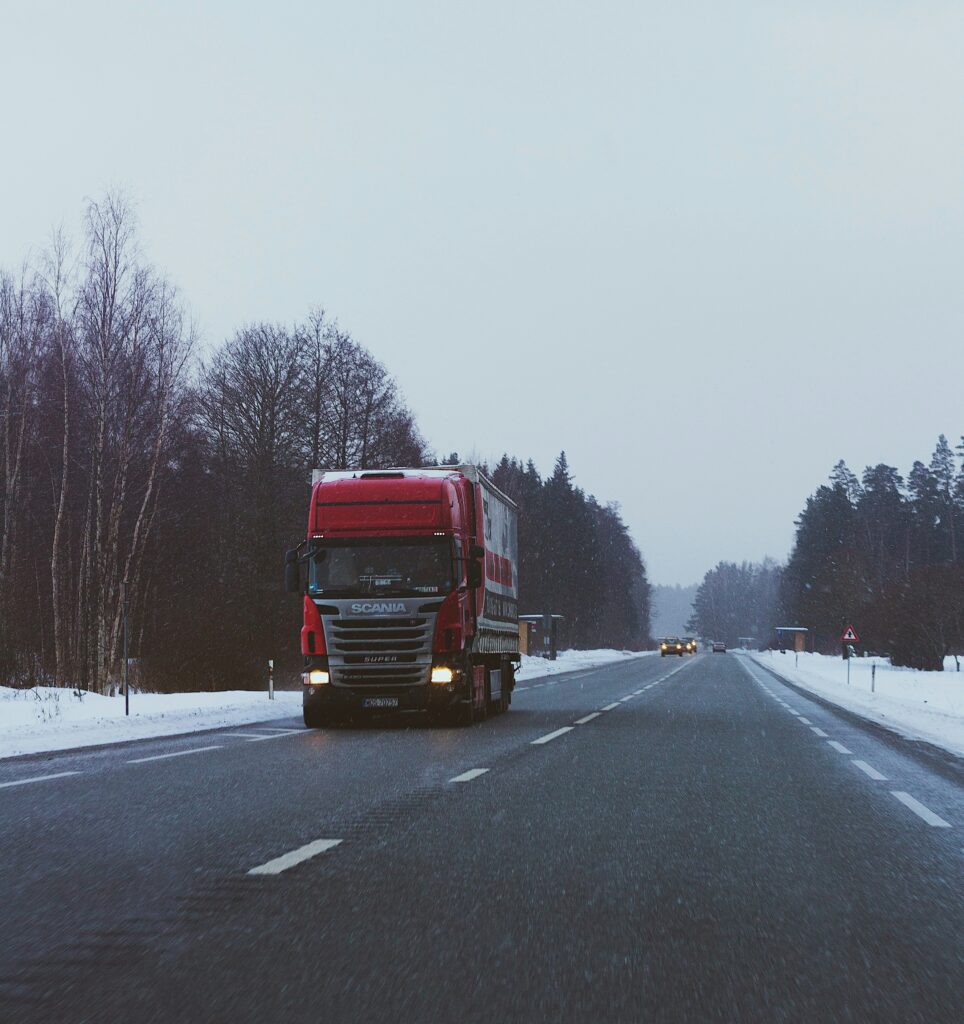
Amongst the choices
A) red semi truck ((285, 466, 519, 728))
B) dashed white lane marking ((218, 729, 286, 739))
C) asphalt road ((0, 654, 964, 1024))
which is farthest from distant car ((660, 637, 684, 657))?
asphalt road ((0, 654, 964, 1024))

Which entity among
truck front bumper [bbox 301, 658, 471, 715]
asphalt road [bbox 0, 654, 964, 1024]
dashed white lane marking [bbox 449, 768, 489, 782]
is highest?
truck front bumper [bbox 301, 658, 471, 715]

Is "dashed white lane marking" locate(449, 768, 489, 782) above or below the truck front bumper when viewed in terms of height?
below

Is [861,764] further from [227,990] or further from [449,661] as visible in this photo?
[227,990]

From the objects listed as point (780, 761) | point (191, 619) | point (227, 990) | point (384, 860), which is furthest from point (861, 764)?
point (191, 619)

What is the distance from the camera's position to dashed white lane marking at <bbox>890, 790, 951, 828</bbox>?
26.2 feet

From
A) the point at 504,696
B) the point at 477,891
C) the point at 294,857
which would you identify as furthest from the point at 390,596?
the point at 477,891

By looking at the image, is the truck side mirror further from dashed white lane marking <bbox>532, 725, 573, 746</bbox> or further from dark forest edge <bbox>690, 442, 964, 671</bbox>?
dark forest edge <bbox>690, 442, 964, 671</bbox>

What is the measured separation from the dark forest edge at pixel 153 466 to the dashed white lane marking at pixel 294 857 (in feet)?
59.9

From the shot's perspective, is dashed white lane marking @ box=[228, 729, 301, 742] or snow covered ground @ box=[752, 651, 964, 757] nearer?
dashed white lane marking @ box=[228, 729, 301, 742]

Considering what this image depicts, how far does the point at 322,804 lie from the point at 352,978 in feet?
15.4

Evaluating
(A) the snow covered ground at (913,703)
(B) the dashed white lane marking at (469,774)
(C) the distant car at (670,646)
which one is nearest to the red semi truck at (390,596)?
(B) the dashed white lane marking at (469,774)

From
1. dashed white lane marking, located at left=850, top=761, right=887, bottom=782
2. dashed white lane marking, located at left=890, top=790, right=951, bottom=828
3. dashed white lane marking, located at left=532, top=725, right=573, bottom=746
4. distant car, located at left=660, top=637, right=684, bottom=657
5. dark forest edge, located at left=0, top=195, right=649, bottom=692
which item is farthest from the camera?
distant car, located at left=660, top=637, right=684, bottom=657

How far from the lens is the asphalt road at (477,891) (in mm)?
3834

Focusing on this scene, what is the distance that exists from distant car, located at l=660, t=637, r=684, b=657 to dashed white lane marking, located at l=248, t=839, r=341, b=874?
301 ft
